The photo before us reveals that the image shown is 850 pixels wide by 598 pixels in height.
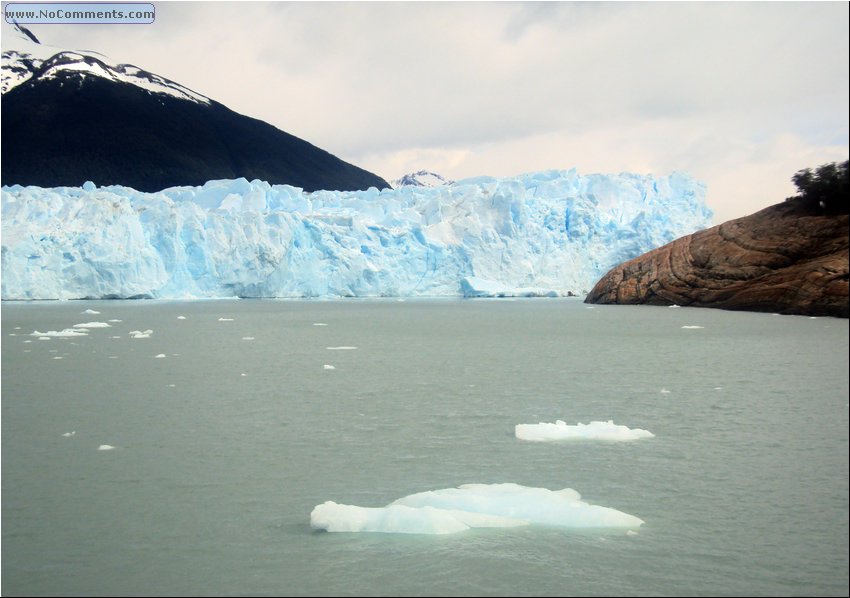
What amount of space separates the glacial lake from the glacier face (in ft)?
56.3

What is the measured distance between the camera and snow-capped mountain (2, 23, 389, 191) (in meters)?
56.2

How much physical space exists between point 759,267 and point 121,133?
5216 centimetres

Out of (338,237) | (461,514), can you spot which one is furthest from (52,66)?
(461,514)

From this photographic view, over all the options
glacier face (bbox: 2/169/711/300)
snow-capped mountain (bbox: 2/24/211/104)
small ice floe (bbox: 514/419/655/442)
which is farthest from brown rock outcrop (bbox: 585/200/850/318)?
snow-capped mountain (bbox: 2/24/211/104)

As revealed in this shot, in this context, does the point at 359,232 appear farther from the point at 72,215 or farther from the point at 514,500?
the point at 514,500

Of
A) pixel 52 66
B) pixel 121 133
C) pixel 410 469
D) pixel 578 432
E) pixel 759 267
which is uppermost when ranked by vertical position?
pixel 52 66

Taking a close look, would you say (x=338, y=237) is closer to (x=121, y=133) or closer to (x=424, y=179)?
(x=121, y=133)

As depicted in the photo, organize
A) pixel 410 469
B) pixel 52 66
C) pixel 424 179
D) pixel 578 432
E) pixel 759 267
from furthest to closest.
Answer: pixel 424 179
pixel 52 66
pixel 759 267
pixel 578 432
pixel 410 469

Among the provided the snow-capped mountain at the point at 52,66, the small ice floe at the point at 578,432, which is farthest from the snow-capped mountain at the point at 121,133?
the small ice floe at the point at 578,432

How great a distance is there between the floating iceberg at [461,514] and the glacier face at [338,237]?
2566 cm

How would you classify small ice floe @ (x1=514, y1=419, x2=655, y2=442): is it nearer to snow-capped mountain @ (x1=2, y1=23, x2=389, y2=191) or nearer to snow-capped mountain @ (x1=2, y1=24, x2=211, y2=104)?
snow-capped mountain @ (x1=2, y1=23, x2=389, y2=191)

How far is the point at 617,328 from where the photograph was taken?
57.9ft

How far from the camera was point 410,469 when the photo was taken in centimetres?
526

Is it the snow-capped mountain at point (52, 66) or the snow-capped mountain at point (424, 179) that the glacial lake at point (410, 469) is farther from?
the snow-capped mountain at point (424, 179)
